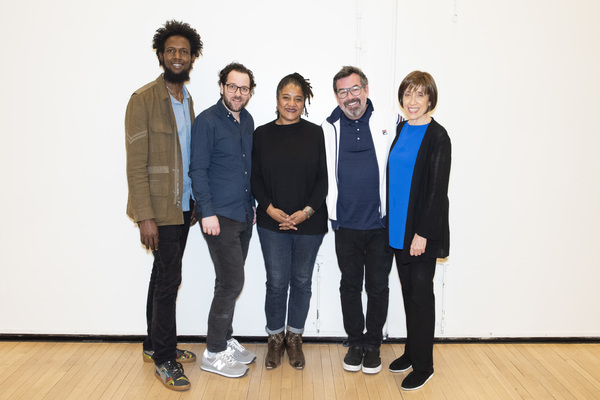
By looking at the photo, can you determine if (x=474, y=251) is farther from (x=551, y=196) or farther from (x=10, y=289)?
(x=10, y=289)

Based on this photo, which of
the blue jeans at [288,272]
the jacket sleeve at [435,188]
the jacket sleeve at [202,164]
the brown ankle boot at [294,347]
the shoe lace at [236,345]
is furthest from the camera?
the shoe lace at [236,345]

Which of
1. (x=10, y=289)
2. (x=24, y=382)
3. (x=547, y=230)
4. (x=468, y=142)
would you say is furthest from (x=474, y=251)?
(x=10, y=289)

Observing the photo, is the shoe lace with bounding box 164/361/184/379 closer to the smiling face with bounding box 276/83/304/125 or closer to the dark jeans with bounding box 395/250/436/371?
the dark jeans with bounding box 395/250/436/371

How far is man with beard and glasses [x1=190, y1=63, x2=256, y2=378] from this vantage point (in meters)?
2.62

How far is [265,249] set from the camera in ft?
9.36

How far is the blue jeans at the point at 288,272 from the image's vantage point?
282 centimetres

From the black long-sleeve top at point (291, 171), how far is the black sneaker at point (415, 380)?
97 cm

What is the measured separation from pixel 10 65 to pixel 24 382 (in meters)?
2.00

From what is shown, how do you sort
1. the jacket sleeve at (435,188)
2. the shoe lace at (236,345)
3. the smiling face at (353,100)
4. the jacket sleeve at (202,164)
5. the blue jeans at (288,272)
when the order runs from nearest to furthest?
the jacket sleeve at (435,188) → the jacket sleeve at (202,164) → the smiling face at (353,100) → the blue jeans at (288,272) → the shoe lace at (236,345)

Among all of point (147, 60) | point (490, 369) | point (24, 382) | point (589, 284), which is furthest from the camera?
point (589, 284)

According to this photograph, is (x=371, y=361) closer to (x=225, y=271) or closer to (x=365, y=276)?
(x=365, y=276)

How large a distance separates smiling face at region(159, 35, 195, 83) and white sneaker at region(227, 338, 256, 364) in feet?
5.44

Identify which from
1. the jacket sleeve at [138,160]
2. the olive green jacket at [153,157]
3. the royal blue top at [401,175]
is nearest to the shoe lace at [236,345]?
the olive green jacket at [153,157]

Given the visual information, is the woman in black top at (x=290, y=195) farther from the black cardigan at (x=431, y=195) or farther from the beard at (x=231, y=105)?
the black cardigan at (x=431, y=195)
